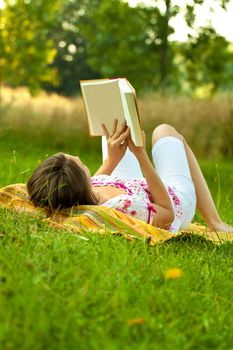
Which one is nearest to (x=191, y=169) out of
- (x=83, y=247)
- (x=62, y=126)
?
(x=83, y=247)

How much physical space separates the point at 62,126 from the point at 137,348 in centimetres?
1001

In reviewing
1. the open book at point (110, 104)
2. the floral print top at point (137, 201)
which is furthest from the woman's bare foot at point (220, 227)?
the open book at point (110, 104)

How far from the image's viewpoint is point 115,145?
4.04 metres

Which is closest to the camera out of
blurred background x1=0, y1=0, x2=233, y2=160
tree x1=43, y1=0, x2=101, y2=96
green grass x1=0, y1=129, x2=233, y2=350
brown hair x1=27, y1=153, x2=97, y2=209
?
green grass x1=0, y1=129, x2=233, y2=350

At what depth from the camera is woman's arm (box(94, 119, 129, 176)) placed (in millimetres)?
3963

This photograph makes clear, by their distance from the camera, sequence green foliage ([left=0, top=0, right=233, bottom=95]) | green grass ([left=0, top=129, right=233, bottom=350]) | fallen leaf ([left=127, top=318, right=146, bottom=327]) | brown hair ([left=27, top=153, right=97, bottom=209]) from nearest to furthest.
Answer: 1. green grass ([left=0, top=129, right=233, bottom=350])
2. fallen leaf ([left=127, top=318, right=146, bottom=327])
3. brown hair ([left=27, top=153, right=97, bottom=209])
4. green foliage ([left=0, top=0, right=233, bottom=95])

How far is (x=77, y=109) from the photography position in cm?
1257

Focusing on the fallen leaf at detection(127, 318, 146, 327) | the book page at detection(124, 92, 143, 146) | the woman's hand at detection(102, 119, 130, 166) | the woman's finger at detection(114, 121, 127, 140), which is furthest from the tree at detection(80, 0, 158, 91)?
the fallen leaf at detection(127, 318, 146, 327)

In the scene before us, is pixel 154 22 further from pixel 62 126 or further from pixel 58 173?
pixel 58 173

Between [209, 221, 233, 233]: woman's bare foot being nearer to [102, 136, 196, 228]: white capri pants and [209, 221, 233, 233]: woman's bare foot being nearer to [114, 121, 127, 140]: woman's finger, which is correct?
[102, 136, 196, 228]: white capri pants

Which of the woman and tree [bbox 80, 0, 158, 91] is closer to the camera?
the woman

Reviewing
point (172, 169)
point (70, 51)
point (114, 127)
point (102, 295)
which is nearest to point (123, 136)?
point (114, 127)

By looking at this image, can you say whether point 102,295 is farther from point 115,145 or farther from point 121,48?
point 121,48

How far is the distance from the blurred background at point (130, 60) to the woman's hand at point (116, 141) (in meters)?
6.70
